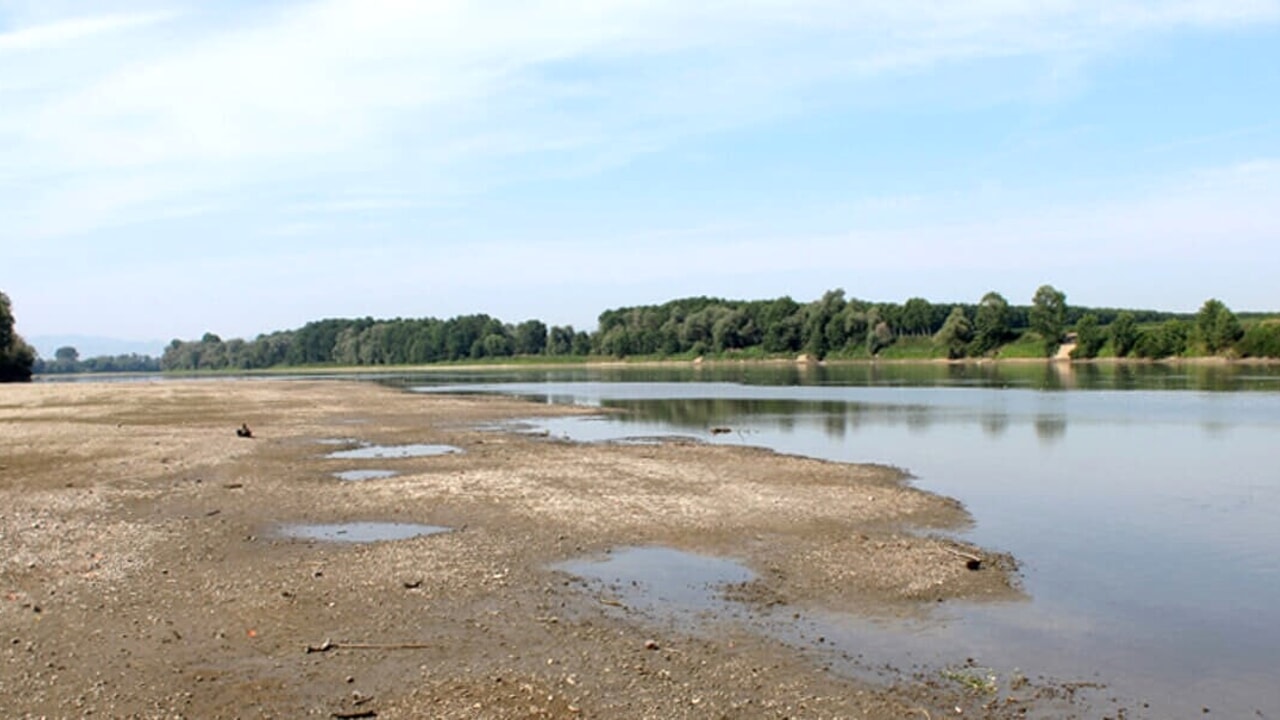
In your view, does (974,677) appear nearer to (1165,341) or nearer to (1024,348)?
(1165,341)

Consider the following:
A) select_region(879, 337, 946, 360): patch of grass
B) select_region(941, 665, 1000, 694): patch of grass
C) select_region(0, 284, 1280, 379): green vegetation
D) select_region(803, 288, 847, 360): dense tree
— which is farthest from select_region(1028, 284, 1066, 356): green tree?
select_region(941, 665, 1000, 694): patch of grass

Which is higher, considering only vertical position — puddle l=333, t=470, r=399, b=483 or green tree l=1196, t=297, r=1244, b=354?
green tree l=1196, t=297, r=1244, b=354

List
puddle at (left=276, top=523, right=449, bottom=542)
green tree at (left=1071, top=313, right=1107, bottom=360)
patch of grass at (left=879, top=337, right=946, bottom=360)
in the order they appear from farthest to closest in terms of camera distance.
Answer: patch of grass at (left=879, top=337, right=946, bottom=360)
green tree at (left=1071, top=313, right=1107, bottom=360)
puddle at (left=276, top=523, right=449, bottom=542)

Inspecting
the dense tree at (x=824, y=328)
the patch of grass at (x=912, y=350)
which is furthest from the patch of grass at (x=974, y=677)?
the dense tree at (x=824, y=328)

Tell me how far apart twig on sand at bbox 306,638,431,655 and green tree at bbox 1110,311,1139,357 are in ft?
452

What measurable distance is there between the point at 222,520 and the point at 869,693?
44.6 feet

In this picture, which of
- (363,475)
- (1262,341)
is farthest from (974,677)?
(1262,341)

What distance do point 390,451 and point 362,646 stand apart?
69.8 feet

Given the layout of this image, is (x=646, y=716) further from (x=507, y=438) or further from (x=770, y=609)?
(x=507, y=438)

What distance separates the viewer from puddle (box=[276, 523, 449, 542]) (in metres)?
17.0

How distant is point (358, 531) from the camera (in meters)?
17.6

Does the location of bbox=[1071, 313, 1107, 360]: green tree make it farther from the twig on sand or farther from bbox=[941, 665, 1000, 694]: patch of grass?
the twig on sand

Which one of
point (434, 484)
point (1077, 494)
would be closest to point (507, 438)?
point (434, 484)

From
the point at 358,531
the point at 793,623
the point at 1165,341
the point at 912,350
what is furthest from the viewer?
the point at 912,350
